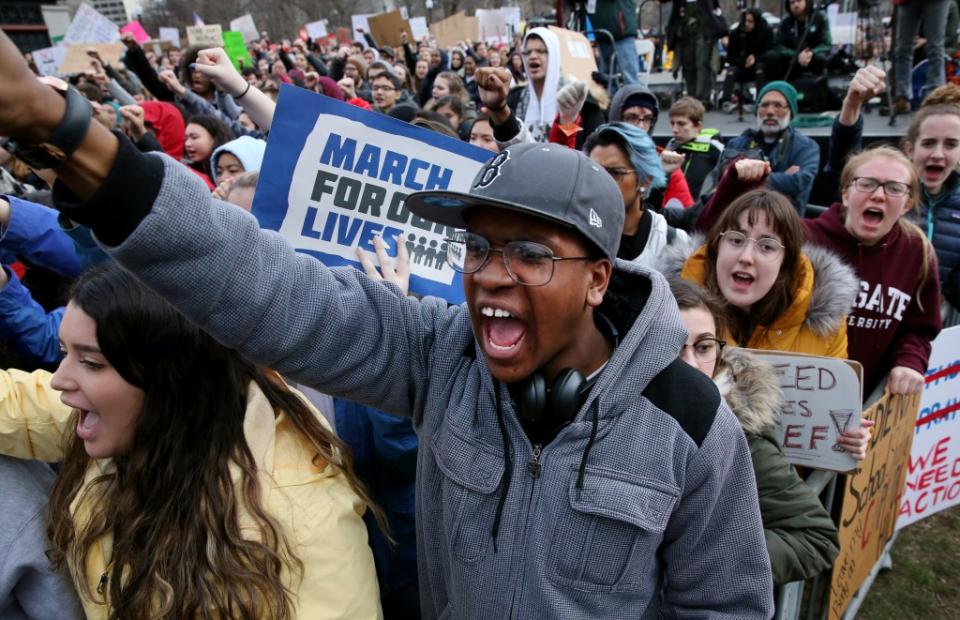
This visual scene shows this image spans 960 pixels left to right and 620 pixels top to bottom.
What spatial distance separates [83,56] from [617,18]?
720 cm

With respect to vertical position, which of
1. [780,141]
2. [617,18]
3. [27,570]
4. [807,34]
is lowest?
[27,570]

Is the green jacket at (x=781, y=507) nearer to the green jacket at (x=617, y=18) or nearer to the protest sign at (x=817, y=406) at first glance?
the protest sign at (x=817, y=406)

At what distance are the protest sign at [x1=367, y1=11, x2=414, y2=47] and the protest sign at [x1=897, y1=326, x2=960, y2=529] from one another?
13.2 m

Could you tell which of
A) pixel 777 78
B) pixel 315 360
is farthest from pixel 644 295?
pixel 777 78

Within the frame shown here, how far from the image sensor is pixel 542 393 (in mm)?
1300

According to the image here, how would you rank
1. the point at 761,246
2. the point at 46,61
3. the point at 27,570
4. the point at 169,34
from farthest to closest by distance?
the point at 169,34 → the point at 46,61 → the point at 761,246 → the point at 27,570

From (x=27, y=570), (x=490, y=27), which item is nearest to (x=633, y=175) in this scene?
(x=27, y=570)

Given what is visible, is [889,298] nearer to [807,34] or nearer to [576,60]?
[576,60]

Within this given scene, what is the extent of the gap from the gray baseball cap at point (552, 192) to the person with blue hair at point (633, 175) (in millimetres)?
1908

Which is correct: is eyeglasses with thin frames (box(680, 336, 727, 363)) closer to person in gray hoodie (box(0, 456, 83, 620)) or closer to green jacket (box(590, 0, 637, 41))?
person in gray hoodie (box(0, 456, 83, 620))

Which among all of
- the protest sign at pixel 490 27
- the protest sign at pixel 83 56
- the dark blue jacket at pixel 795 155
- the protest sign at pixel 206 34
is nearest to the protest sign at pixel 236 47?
the protest sign at pixel 206 34

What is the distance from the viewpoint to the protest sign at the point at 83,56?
9.05 metres

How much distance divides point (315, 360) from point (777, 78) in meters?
10.4

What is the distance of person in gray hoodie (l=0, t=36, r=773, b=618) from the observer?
1.21 m
